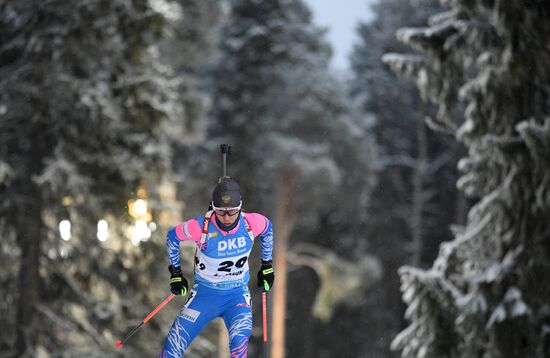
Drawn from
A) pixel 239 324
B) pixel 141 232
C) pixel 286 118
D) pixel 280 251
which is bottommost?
pixel 239 324

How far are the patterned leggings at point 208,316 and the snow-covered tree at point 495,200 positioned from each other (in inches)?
168

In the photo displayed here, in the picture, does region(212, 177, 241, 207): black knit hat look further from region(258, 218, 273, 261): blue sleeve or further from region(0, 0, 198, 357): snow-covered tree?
region(0, 0, 198, 357): snow-covered tree

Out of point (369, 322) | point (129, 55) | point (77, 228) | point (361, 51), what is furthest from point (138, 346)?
point (361, 51)

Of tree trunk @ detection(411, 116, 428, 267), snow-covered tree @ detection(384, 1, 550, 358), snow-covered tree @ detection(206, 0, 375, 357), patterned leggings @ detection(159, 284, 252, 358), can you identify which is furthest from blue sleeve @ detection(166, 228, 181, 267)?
tree trunk @ detection(411, 116, 428, 267)

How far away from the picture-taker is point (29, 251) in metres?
12.9

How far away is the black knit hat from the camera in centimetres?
556

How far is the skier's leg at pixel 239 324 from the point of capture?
6.07 m

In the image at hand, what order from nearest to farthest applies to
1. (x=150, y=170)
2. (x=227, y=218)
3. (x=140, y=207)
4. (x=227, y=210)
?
(x=227, y=210) < (x=227, y=218) < (x=140, y=207) < (x=150, y=170)

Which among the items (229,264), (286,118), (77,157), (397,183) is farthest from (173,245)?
(397,183)

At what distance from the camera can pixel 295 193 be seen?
23.7 m

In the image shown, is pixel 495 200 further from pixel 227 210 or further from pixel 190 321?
pixel 227 210

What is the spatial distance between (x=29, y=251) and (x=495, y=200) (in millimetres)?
6826

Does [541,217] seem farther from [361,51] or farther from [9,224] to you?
[361,51]

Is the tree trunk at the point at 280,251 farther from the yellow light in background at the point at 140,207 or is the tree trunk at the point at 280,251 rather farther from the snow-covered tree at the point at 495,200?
the snow-covered tree at the point at 495,200
